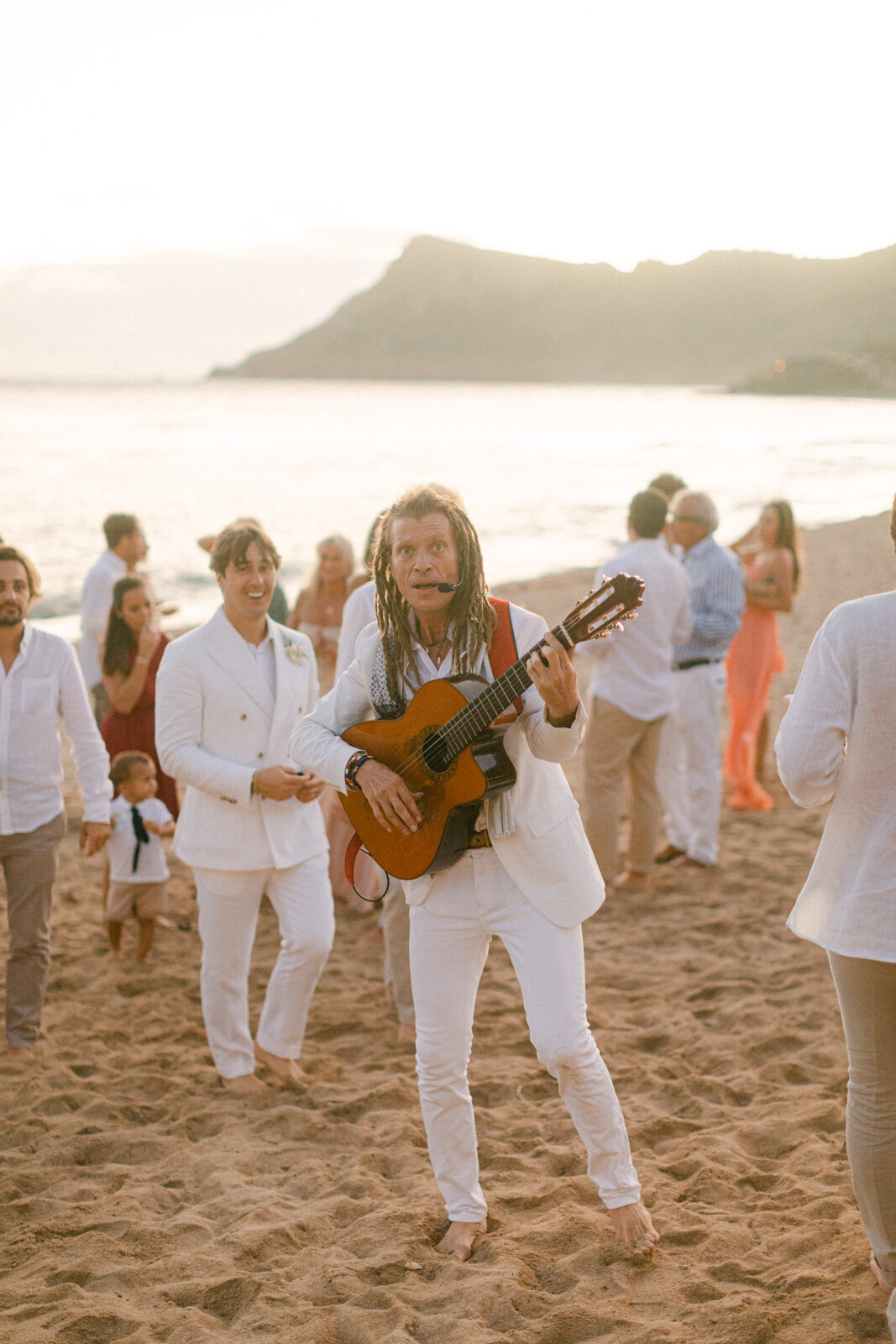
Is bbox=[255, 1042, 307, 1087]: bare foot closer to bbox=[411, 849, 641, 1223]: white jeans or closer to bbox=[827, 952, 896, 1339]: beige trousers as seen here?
bbox=[411, 849, 641, 1223]: white jeans

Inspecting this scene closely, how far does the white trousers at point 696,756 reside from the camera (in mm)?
6941

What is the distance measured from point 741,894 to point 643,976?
125 cm

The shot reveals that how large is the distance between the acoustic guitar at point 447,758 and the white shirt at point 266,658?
1353mm

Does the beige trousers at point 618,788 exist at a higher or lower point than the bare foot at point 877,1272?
higher

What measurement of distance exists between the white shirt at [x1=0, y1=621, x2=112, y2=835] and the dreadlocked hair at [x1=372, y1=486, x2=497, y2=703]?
2101 mm

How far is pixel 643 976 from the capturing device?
558 cm

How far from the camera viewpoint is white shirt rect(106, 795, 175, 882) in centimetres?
579

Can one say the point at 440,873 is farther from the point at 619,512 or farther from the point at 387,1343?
the point at 619,512

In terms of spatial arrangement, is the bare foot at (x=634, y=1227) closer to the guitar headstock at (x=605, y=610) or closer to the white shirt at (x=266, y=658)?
the guitar headstock at (x=605, y=610)

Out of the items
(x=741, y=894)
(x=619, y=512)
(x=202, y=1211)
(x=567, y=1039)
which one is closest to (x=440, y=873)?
(x=567, y=1039)

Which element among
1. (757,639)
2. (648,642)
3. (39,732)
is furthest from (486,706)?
(757,639)

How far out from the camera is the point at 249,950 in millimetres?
4586

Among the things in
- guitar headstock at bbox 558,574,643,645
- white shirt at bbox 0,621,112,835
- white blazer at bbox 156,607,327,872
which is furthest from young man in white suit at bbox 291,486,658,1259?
white shirt at bbox 0,621,112,835

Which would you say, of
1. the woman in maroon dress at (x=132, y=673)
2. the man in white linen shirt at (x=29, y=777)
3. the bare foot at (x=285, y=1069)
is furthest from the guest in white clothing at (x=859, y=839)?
the woman in maroon dress at (x=132, y=673)
